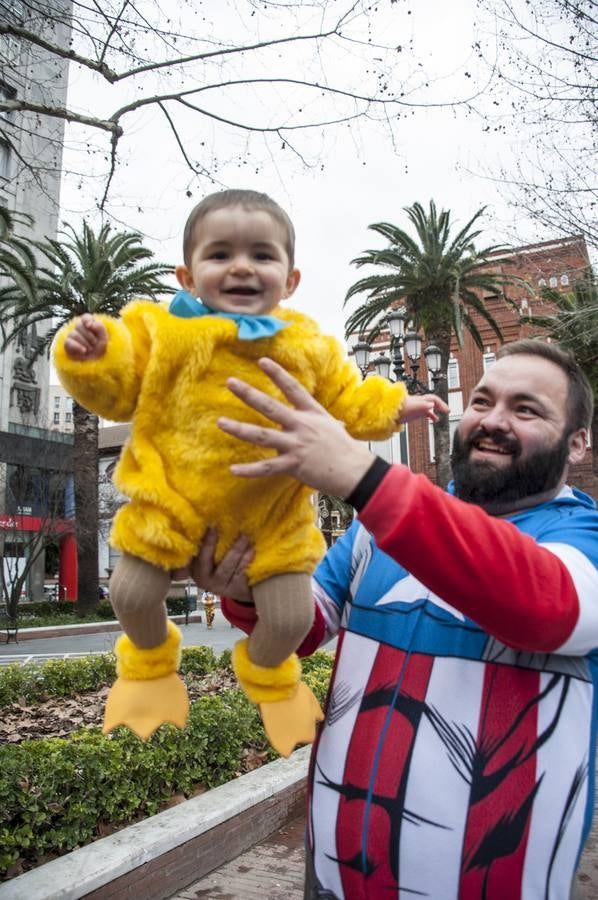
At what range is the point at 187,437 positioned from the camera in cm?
176

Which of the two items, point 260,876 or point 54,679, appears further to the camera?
point 54,679

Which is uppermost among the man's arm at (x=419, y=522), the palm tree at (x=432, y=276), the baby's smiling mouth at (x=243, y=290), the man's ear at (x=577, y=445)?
the palm tree at (x=432, y=276)

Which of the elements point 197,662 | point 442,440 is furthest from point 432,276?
point 197,662

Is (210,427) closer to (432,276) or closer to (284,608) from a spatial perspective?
(284,608)

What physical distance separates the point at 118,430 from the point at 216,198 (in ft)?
177

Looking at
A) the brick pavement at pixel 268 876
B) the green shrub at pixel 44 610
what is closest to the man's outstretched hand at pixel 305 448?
the brick pavement at pixel 268 876

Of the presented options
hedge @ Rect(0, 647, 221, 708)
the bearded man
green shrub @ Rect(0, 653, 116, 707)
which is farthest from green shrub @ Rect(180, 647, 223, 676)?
the bearded man

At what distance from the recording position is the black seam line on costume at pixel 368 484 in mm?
1478

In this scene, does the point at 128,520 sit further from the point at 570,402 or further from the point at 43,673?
the point at 43,673

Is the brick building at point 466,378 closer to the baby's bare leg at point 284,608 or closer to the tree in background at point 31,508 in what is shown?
the tree in background at point 31,508

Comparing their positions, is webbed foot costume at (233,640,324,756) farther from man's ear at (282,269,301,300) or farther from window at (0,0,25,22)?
window at (0,0,25,22)

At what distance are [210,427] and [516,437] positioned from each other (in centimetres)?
94

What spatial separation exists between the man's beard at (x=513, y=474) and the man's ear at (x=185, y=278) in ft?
3.19

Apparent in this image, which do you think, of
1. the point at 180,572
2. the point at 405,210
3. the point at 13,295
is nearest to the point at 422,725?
the point at 180,572
